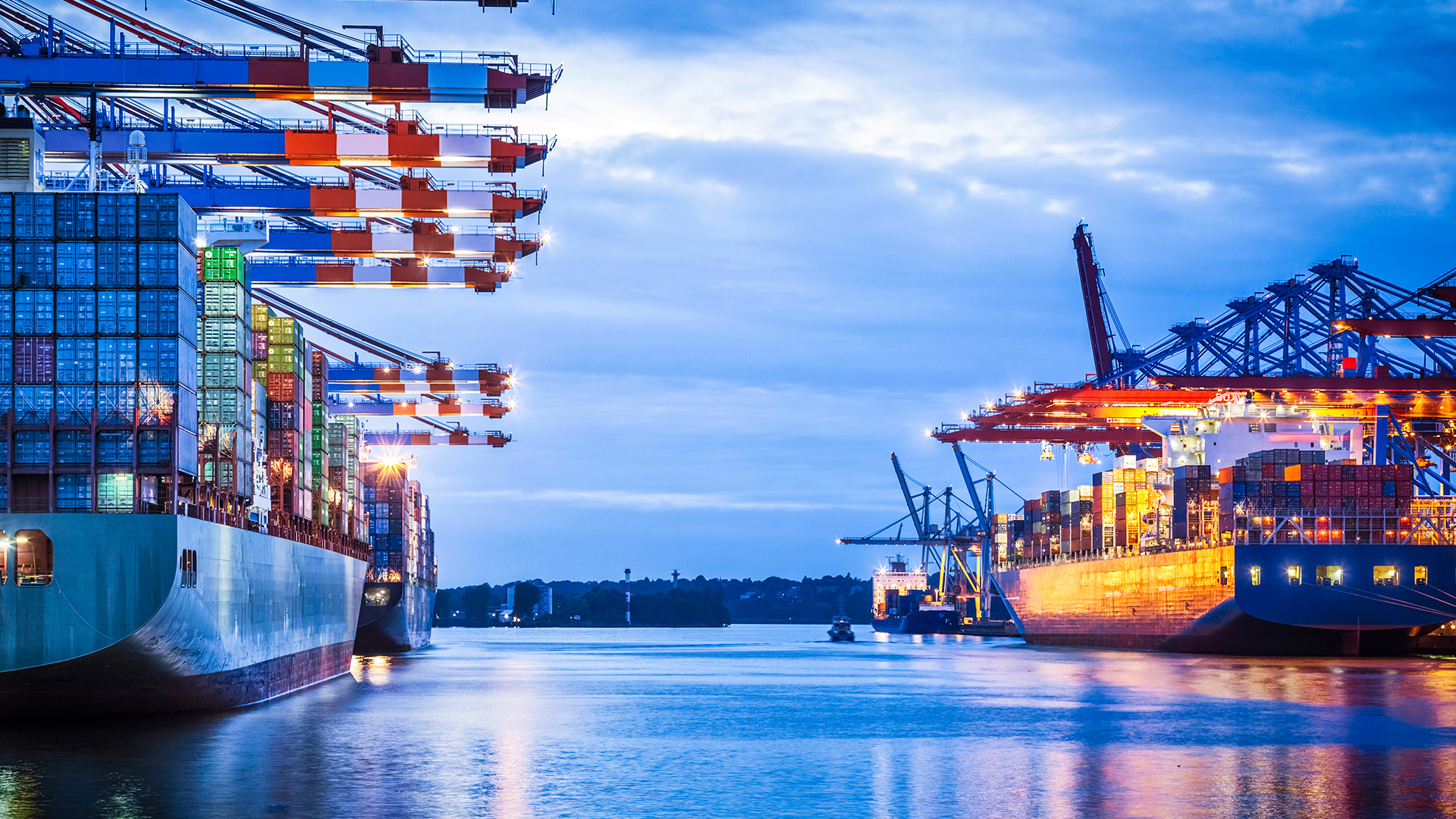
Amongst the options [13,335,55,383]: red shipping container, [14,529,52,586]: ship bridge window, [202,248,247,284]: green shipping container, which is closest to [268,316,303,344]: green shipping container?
[202,248,247,284]: green shipping container

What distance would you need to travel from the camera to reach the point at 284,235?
39719mm

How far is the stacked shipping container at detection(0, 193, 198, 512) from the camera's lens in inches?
1050

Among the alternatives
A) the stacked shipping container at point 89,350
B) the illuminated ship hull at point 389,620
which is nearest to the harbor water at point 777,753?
the stacked shipping container at point 89,350

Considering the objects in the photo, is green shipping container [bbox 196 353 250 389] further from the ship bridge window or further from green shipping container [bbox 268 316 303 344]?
green shipping container [bbox 268 316 303 344]

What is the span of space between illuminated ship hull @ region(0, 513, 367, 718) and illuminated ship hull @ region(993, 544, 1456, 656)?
3850cm

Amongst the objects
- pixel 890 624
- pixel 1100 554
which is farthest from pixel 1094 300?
pixel 890 624

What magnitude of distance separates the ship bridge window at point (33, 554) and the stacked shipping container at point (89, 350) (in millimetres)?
658

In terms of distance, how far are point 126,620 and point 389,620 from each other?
46211mm

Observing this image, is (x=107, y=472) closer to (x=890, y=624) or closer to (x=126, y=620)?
(x=126, y=620)

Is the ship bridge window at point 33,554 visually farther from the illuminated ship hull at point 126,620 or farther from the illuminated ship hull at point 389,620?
the illuminated ship hull at point 389,620

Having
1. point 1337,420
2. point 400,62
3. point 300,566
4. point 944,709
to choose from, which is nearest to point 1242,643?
point 1337,420

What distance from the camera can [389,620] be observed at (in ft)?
233

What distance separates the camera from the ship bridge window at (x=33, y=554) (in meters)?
26.1

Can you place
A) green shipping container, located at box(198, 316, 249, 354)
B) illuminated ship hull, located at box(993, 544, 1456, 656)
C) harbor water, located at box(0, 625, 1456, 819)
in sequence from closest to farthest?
1. harbor water, located at box(0, 625, 1456, 819)
2. green shipping container, located at box(198, 316, 249, 354)
3. illuminated ship hull, located at box(993, 544, 1456, 656)
